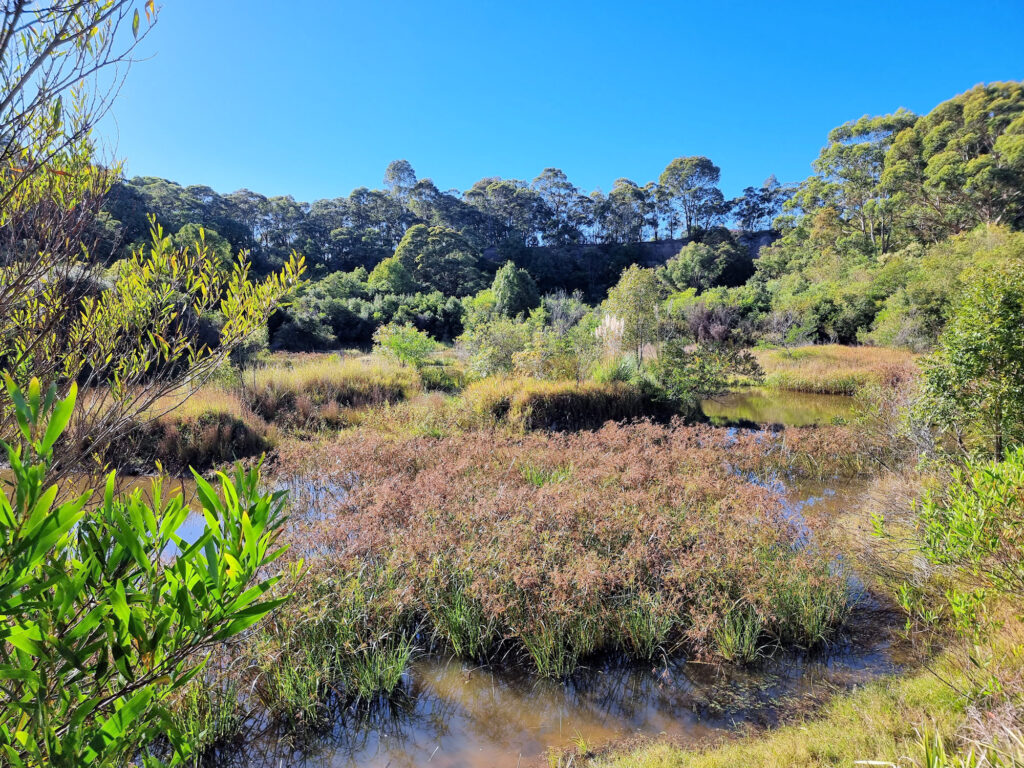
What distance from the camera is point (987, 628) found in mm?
2936

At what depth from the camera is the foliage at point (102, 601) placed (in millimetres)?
760

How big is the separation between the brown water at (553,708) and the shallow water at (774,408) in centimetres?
858

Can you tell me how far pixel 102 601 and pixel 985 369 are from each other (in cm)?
659

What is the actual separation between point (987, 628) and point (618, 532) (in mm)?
2522

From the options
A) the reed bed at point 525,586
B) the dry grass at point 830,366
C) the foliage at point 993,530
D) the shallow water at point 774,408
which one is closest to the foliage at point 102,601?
the reed bed at point 525,586

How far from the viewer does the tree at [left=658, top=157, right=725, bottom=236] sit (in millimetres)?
55062

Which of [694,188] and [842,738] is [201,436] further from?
[694,188]

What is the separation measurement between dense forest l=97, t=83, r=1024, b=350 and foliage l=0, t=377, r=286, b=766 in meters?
7.94

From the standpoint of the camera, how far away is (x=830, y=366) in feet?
55.2

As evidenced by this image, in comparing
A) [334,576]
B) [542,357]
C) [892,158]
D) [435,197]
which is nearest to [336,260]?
[435,197]

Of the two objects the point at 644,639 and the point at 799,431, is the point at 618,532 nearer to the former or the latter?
the point at 644,639

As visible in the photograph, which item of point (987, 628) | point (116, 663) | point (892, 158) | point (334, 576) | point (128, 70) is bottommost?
point (334, 576)

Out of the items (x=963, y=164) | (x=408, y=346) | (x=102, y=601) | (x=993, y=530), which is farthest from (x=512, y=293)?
(x=102, y=601)

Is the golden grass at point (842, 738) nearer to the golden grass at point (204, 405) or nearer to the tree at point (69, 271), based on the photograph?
the tree at point (69, 271)
